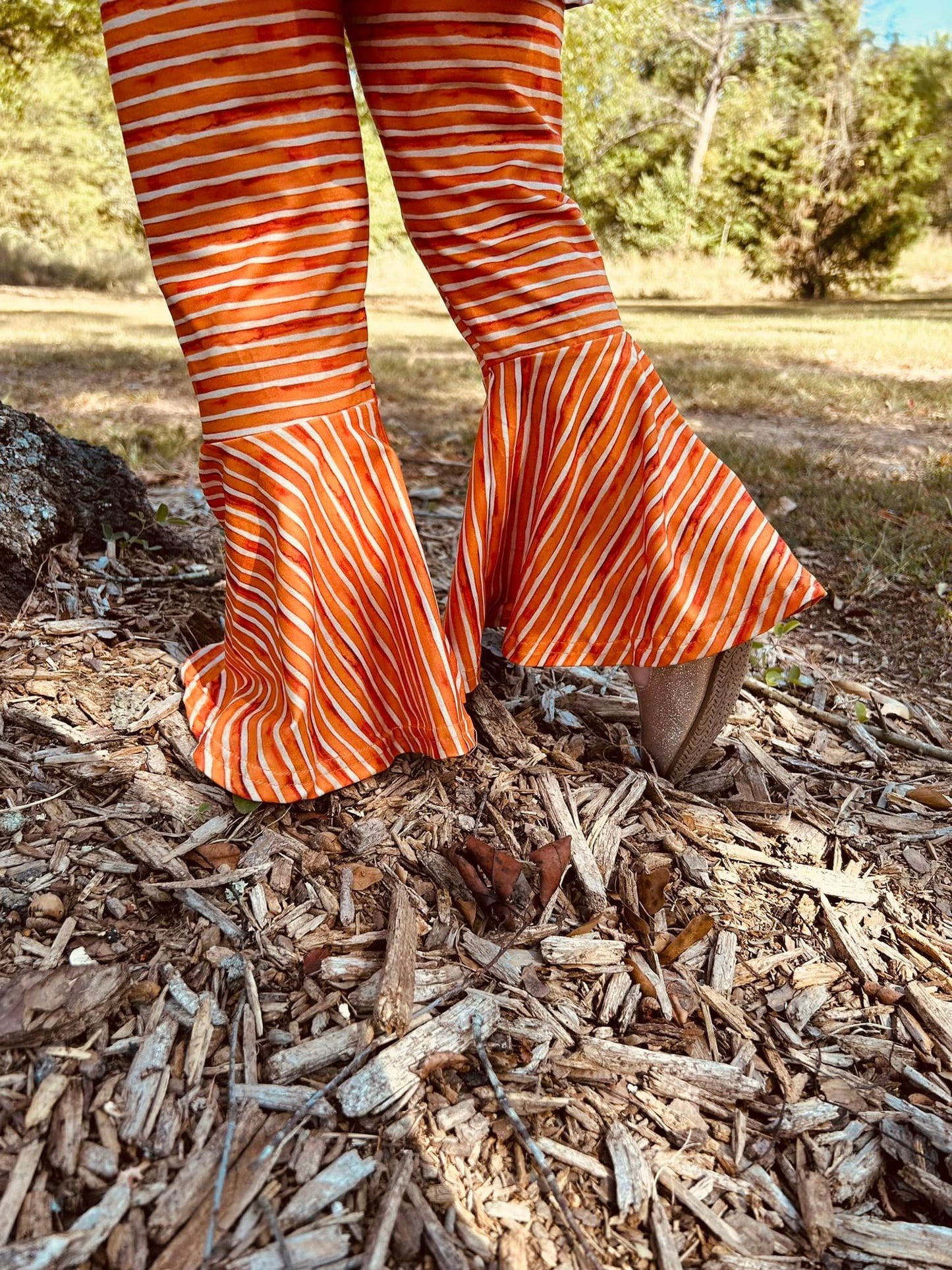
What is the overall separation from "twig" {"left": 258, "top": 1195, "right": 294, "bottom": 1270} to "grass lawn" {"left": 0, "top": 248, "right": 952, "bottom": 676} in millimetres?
2286

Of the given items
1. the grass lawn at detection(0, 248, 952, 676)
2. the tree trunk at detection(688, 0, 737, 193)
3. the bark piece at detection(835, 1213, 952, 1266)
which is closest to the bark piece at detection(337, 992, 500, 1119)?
the bark piece at detection(835, 1213, 952, 1266)

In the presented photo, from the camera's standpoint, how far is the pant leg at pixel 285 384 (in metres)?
1.21

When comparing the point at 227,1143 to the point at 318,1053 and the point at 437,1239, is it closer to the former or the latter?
the point at 318,1053

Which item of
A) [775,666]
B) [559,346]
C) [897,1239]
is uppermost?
[559,346]

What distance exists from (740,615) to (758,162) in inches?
772

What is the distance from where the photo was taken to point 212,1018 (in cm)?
120

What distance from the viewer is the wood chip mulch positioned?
3.34 ft

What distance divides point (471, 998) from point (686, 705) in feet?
2.06

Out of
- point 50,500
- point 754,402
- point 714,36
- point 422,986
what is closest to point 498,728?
point 422,986

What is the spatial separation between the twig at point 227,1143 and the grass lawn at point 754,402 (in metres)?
2.17

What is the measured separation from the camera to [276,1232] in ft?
3.13

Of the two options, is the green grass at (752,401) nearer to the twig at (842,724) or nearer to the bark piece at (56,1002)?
the twig at (842,724)

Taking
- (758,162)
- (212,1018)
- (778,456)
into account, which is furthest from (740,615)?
(758,162)

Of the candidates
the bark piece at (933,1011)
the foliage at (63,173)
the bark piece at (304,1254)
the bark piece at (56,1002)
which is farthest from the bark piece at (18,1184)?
the foliage at (63,173)
